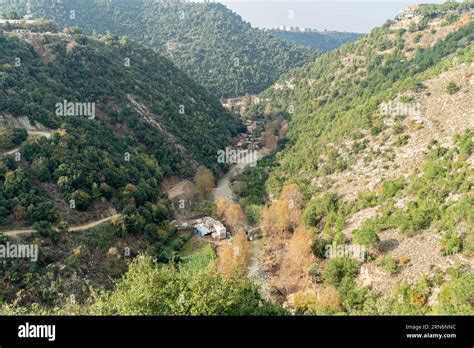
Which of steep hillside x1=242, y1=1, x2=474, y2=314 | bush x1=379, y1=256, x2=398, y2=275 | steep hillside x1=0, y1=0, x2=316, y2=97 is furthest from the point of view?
steep hillside x1=0, y1=0, x2=316, y2=97

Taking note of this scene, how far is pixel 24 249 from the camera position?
37281 mm

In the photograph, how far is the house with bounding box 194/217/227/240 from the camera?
52.7 meters


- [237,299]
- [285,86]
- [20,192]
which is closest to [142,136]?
[20,192]

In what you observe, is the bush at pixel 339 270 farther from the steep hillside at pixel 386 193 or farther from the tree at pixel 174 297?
the tree at pixel 174 297

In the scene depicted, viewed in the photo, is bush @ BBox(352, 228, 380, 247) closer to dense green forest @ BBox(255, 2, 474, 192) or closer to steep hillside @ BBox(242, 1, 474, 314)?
steep hillside @ BBox(242, 1, 474, 314)

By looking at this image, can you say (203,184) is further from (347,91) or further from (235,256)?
(347,91)

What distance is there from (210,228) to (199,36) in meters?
122

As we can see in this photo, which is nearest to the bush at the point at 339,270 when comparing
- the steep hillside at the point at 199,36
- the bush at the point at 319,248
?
the bush at the point at 319,248

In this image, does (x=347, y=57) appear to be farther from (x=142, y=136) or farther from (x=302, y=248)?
(x=302, y=248)

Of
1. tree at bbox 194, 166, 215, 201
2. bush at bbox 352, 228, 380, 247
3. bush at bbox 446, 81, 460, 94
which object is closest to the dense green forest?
bush at bbox 446, 81, 460, 94

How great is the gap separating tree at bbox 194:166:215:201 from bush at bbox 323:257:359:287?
2990 centimetres

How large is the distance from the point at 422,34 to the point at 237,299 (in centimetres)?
7997

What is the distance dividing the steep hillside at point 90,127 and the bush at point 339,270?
24.0 m

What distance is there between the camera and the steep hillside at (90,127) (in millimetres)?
44875
